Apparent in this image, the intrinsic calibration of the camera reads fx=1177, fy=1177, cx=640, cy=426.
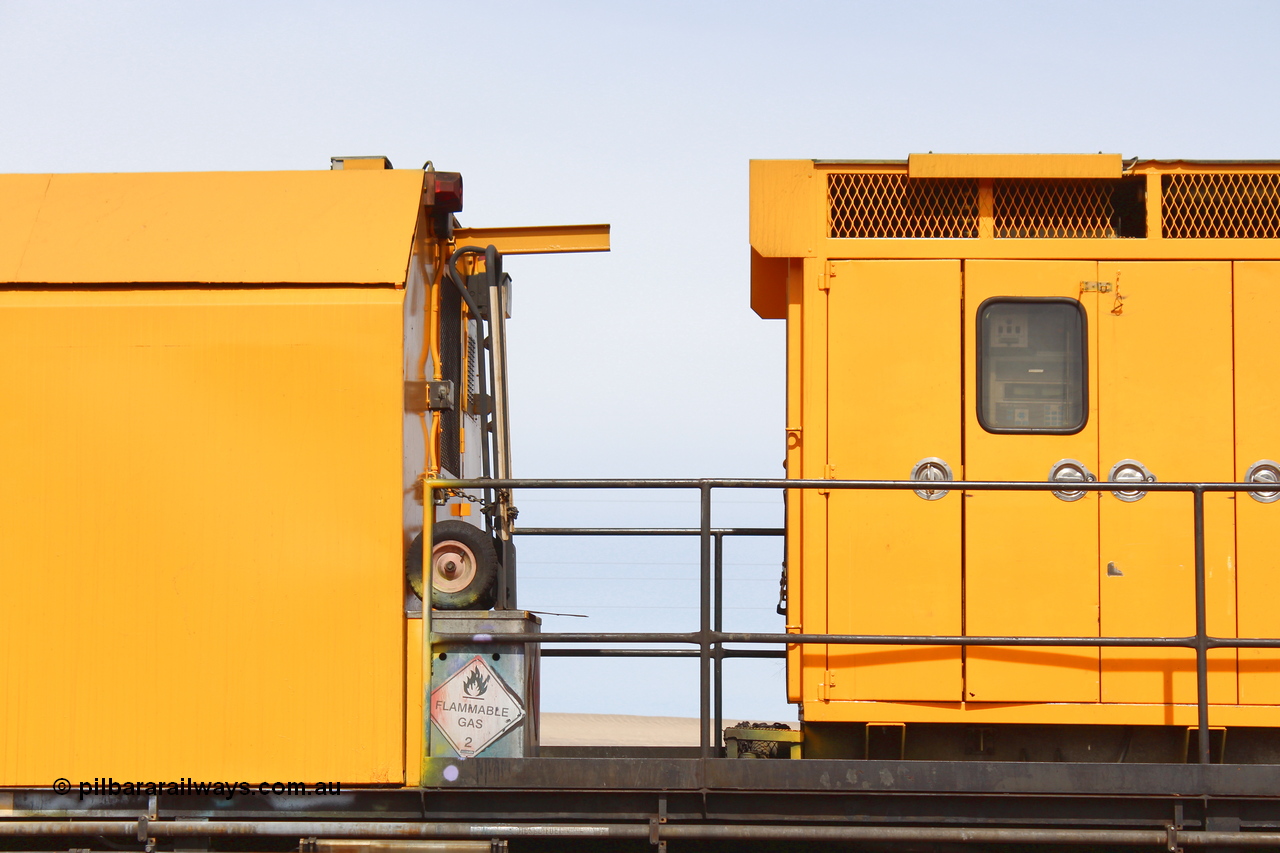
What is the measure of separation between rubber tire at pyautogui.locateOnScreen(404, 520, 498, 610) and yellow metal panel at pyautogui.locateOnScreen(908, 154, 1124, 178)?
247 centimetres

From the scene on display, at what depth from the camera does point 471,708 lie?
479cm

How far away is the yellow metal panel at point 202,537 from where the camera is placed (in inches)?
182

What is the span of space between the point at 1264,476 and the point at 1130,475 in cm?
57

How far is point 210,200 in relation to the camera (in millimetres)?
4988

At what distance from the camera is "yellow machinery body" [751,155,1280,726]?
16.2 ft

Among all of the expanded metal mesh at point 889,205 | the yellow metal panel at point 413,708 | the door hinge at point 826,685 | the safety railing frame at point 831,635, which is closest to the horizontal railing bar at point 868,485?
the safety railing frame at point 831,635

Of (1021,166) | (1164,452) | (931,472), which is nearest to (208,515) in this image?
(931,472)

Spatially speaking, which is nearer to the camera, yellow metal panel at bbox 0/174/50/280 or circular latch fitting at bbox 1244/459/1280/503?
yellow metal panel at bbox 0/174/50/280

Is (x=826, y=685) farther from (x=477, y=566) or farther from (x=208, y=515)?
(x=208, y=515)

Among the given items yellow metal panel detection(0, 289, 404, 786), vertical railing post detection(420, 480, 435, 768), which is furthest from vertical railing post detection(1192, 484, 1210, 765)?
yellow metal panel detection(0, 289, 404, 786)

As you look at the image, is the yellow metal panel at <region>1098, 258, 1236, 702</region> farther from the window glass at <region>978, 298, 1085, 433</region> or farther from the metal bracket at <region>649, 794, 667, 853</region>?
the metal bracket at <region>649, 794, 667, 853</region>

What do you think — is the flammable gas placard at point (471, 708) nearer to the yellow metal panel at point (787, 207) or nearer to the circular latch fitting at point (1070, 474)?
the yellow metal panel at point (787, 207)

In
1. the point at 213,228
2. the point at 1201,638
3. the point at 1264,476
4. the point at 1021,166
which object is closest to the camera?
the point at 1201,638

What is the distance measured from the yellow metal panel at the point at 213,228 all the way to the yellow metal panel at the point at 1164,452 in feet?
10.1
